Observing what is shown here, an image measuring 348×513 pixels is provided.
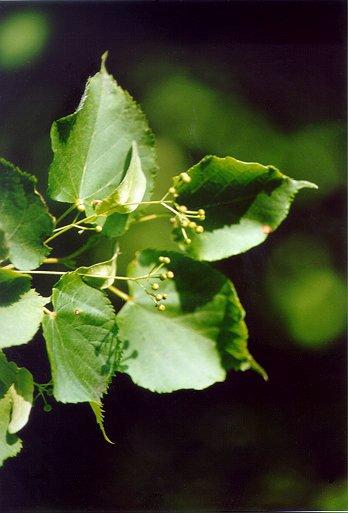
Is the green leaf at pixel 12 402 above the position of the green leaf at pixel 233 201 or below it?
below

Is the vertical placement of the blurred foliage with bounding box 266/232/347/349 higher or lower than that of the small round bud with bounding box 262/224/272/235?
lower

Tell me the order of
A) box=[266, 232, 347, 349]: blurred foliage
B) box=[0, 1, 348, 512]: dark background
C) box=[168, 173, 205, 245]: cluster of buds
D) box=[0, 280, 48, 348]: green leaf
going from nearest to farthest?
box=[0, 280, 48, 348]: green leaf, box=[168, 173, 205, 245]: cluster of buds, box=[0, 1, 348, 512]: dark background, box=[266, 232, 347, 349]: blurred foliage

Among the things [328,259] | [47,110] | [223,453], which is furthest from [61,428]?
[328,259]

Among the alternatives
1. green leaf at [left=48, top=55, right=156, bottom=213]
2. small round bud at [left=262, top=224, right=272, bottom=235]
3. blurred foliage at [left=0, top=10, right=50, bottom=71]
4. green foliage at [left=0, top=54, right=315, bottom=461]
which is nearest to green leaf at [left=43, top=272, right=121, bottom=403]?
green foliage at [left=0, top=54, right=315, bottom=461]

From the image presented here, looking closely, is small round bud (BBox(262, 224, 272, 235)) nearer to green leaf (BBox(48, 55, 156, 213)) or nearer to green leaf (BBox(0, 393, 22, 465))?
green leaf (BBox(48, 55, 156, 213))

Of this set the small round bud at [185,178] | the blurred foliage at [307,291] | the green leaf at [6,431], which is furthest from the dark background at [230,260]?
the small round bud at [185,178]

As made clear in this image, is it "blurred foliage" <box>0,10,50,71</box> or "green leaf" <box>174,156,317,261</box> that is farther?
"blurred foliage" <box>0,10,50,71</box>

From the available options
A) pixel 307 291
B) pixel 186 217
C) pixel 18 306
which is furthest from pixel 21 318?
pixel 307 291

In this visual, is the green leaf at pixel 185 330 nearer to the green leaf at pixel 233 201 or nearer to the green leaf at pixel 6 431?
the green leaf at pixel 233 201
